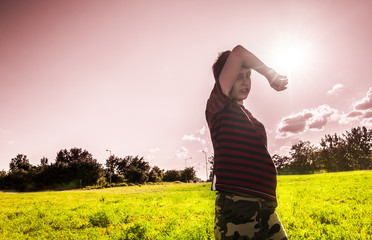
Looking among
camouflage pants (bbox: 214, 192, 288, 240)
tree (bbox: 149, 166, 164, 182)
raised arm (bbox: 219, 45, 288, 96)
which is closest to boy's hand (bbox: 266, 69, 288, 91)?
raised arm (bbox: 219, 45, 288, 96)

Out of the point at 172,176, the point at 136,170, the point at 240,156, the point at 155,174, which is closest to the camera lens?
→ the point at 240,156

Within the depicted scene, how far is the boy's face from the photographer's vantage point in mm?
1788

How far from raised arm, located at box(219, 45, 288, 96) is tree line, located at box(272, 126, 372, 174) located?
313 feet

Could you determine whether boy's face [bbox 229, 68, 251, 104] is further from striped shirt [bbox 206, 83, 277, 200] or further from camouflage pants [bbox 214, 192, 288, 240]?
camouflage pants [bbox 214, 192, 288, 240]

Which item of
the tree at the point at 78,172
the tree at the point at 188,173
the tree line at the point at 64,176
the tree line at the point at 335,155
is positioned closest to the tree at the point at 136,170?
the tree line at the point at 64,176

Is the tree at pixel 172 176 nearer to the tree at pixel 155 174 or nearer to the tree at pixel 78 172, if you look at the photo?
the tree at pixel 155 174

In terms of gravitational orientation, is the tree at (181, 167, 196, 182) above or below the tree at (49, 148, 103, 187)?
below

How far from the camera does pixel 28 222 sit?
310 inches

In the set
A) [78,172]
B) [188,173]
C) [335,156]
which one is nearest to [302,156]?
[335,156]

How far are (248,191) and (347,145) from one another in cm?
12340

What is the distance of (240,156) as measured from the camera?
1.60 metres

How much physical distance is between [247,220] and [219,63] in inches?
53.2

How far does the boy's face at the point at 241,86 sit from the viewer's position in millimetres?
1788

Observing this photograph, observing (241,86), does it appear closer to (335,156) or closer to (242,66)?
(242,66)
